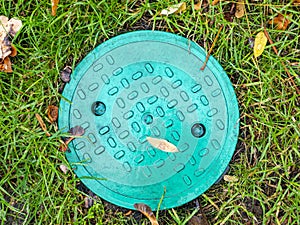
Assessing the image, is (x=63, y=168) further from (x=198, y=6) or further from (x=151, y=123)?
(x=198, y=6)

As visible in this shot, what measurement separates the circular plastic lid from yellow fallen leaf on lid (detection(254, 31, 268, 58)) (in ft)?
0.54

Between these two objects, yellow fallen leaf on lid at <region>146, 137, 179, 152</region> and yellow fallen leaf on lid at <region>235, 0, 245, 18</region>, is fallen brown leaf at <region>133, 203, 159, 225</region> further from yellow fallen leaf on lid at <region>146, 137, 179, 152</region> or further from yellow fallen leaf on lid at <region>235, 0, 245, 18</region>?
yellow fallen leaf on lid at <region>235, 0, 245, 18</region>

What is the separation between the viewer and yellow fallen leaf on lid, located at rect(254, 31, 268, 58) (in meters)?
1.91

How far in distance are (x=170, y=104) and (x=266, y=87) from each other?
16.0 inches

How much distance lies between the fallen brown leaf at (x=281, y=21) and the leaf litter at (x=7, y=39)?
1058 millimetres

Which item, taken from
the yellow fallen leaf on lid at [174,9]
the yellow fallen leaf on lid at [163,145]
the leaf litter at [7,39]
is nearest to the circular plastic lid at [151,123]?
the yellow fallen leaf on lid at [163,145]

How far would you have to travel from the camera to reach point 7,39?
75.6 inches

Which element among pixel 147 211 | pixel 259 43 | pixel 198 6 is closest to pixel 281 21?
pixel 259 43

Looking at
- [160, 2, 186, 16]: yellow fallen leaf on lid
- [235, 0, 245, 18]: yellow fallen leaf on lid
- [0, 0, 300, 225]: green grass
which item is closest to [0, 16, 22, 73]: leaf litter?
[0, 0, 300, 225]: green grass

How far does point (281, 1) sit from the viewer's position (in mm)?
1942

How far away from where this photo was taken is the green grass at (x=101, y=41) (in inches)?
74.2

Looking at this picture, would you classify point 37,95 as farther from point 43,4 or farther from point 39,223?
point 39,223

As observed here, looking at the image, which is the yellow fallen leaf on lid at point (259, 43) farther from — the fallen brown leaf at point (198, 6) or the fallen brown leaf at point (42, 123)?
the fallen brown leaf at point (42, 123)

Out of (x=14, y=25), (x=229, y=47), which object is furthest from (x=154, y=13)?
(x=14, y=25)
